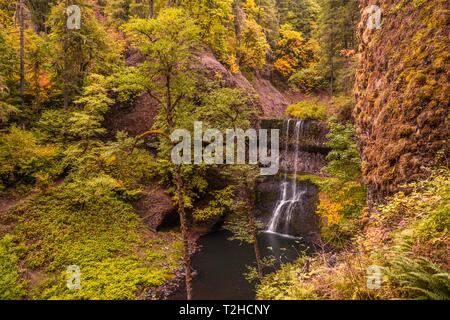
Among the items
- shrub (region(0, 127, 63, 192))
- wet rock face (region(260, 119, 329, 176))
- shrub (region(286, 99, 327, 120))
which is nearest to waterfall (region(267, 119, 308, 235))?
wet rock face (region(260, 119, 329, 176))

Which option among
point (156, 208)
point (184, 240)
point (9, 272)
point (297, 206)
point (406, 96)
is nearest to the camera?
point (406, 96)

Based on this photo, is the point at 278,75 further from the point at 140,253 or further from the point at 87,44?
the point at 140,253

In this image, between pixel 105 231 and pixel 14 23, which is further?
pixel 14 23

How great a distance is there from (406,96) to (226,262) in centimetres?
1188

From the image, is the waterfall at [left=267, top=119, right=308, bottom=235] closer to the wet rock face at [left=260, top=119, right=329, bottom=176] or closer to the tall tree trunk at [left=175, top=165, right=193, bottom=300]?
the wet rock face at [left=260, top=119, right=329, bottom=176]

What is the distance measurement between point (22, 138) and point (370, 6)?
18.3 m

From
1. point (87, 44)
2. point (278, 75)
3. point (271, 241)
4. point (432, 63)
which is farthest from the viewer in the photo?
point (278, 75)

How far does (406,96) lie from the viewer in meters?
7.72

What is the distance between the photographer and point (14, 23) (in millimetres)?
23531

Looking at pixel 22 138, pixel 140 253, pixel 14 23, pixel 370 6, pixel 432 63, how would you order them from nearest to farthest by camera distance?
1. pixel 432 63
2. pixel 370 6
3. pixel 140 253
4. pixel 22 138
5. pixel 14 23

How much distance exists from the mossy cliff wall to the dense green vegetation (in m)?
0.08

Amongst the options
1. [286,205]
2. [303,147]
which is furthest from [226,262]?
[303,147]

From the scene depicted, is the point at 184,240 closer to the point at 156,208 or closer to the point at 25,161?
the point at 156,208
